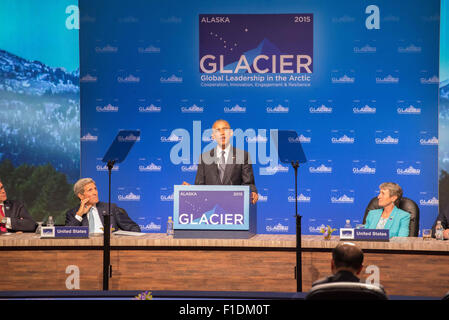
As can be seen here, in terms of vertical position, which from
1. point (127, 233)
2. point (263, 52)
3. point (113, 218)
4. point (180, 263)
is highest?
point (263, 52)

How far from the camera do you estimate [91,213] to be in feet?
17.6

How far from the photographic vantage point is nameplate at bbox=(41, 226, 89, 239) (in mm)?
4875

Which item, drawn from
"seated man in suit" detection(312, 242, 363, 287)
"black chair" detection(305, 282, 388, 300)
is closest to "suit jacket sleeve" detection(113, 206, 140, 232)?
"seated man in suit" detection(312, 242, 363, 287)

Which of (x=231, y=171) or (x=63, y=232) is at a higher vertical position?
(x=231, y=171)

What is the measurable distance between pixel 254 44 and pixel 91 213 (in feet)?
11.1

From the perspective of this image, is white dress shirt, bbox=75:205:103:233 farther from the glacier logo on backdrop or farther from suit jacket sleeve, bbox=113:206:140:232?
the glacier logo on backdrop

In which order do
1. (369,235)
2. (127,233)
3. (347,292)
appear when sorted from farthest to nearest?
(127,233) → (369,235) → (347,292)

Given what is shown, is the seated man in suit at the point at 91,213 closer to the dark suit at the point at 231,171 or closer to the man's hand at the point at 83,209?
the man's hand at the point at 83,209

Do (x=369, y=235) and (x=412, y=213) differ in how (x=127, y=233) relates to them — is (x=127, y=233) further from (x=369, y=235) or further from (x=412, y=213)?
(x=412, y=213)

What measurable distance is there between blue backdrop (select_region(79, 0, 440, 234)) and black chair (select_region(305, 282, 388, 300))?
5265 mm

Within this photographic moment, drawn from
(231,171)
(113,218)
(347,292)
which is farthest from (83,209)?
(347,292)

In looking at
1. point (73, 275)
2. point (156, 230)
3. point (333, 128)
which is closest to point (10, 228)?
point (73, 275)
